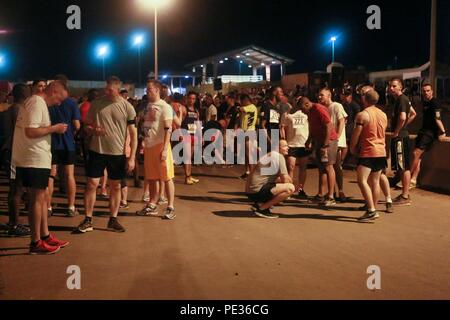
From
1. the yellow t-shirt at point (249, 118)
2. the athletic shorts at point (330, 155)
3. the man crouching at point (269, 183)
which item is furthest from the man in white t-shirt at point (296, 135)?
the yellow t-shirt at point (249, 118)

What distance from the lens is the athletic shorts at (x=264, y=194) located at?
29.6 feet

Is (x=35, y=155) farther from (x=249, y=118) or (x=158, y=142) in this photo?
(x=249, y=118)

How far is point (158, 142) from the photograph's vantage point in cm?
893

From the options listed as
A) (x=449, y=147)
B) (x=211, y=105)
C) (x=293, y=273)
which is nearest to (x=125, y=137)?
(x=293, y=273)

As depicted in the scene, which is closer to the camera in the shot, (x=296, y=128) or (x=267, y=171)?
(x=267, y=171)

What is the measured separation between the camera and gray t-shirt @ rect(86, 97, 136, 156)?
7.88m

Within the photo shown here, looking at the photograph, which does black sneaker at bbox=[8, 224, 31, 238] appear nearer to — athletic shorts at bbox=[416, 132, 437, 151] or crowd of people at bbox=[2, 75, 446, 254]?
crowd of people at bbox=[2, 75, 446, 254]

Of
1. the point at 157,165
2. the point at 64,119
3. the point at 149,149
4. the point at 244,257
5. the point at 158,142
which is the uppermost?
the point at 64,119

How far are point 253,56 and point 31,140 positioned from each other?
41037mm

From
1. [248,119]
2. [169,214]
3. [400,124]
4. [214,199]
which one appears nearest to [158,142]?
[169,214]

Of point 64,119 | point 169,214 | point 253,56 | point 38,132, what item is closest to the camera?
point 38,132

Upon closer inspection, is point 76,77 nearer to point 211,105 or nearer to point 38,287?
point 211,105

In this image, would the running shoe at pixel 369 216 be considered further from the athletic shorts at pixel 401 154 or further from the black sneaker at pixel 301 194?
the black sneaker at pixel 301 194

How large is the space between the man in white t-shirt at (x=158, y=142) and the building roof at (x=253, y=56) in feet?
119
